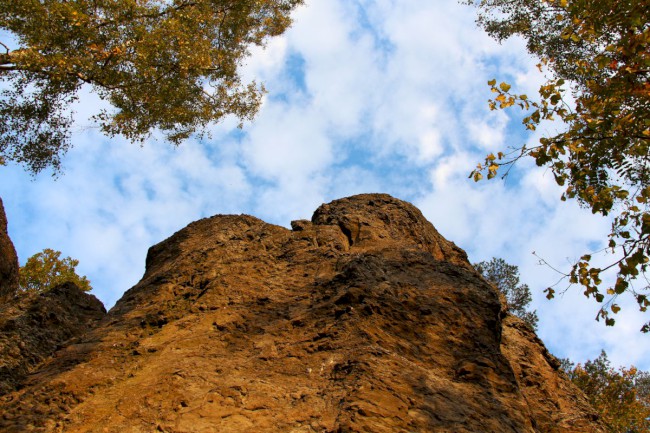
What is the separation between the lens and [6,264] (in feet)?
44.8

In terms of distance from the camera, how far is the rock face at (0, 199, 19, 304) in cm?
1340

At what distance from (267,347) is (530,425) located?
3371mm

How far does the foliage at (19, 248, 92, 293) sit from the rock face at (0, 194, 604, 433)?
24.8 meters

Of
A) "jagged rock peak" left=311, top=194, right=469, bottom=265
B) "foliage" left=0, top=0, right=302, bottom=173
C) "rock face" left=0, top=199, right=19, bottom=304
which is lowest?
"rock face" left=0, top=199, right=19, bottom=304

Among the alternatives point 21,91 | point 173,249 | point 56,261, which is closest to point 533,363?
point 173,249

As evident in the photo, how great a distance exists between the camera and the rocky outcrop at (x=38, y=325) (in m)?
8.40

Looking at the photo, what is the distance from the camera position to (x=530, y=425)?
6867 millimetres

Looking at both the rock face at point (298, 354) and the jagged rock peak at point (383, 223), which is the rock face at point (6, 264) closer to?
the rock face at point (298, 354)

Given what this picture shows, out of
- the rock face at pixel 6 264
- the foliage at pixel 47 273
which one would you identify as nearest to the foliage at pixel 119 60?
the rock face at pixel 6 264

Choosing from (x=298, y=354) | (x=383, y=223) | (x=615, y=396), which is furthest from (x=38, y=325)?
(x=615, y=396)

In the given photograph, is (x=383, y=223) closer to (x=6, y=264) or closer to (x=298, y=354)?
(x=298, y=354)

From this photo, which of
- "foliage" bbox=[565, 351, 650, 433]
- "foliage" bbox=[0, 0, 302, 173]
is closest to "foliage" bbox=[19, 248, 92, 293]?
"foliage" bbox=[0, 0, 302, 173]

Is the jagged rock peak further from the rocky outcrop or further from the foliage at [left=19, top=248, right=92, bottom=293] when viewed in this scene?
the foliage at [left=19, top=248, right=92, bottom=293]

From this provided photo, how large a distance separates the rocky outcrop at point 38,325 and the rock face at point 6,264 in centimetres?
339
